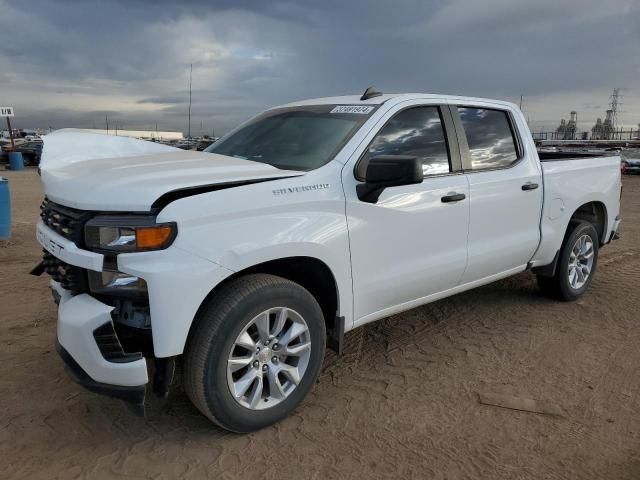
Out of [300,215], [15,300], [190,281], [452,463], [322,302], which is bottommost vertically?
[452,463]

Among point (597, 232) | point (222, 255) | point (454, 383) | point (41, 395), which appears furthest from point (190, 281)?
point (597, 232)

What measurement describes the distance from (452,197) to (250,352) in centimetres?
184

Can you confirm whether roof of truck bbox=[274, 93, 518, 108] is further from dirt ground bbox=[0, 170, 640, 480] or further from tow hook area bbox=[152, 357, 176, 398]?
tow hook area bbox=[152, 357, 176, 398]

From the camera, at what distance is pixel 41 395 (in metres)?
3.44

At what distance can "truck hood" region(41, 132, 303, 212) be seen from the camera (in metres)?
2.62

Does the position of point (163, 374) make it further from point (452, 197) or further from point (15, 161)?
point (15, 161)

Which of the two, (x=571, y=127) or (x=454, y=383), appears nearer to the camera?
(x=454, y=383)

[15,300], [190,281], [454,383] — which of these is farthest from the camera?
[15,300]

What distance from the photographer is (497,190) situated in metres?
4.25

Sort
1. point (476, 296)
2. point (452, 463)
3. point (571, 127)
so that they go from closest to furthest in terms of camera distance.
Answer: point (452, 463)
point (476, 296)
point (571, 127)

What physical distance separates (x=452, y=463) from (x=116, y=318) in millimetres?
1867

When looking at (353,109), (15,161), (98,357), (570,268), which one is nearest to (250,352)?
(98,357)

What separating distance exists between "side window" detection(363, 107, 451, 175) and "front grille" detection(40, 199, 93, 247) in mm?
1768

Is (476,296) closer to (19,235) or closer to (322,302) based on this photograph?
(322,302)
